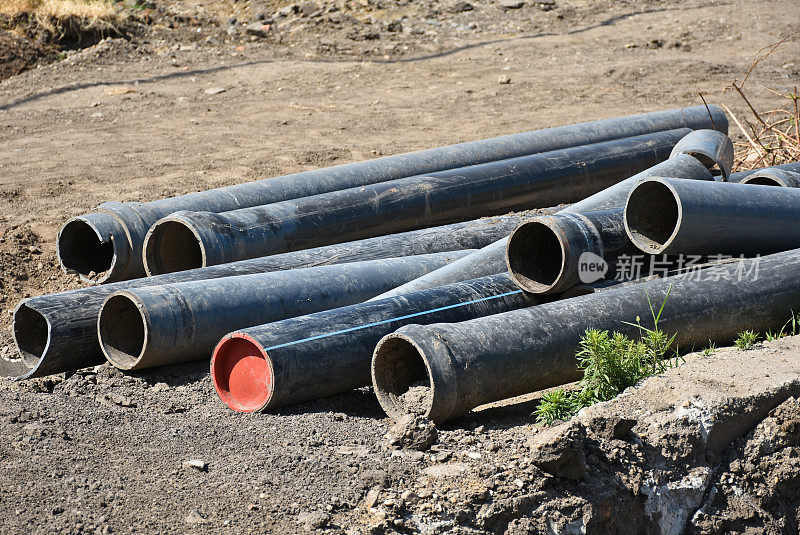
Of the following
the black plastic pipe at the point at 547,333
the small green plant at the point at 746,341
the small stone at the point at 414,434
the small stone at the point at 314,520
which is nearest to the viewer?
the small stone at the point at 314,520

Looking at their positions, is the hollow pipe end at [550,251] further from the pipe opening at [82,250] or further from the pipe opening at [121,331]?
the pipe opening at [82,250]

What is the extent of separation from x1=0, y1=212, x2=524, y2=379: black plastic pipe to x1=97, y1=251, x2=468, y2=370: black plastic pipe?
167mm

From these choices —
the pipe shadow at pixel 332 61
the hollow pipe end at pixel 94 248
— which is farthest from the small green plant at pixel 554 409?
the pipe shadow at pixel 332 61

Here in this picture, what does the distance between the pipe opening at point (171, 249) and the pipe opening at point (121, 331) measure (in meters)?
0.89

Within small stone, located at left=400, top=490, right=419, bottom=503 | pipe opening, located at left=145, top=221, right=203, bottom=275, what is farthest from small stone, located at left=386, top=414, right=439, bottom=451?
pipe opening, located at left=145, top=221, right=203, bottom=275

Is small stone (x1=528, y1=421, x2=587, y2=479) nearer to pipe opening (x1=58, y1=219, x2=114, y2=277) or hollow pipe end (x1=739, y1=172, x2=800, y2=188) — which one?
hollow pipe end (x1=739, y1=172, x2=800, y2=188)

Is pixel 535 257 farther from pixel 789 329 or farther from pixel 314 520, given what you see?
pixel 314 520

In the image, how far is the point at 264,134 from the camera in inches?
389

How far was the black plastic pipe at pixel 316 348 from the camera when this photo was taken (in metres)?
3.97

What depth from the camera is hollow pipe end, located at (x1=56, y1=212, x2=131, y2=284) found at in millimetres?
5578

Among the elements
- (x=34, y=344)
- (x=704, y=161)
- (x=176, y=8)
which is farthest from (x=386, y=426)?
(x=176, y=8)

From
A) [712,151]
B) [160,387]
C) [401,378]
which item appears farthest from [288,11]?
[401,378]

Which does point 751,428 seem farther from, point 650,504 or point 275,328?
point 275,328

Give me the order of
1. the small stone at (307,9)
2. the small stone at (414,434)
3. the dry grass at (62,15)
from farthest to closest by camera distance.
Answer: the small stone at (307,9) < the dry grass at (62,15) < the small stone at (414,434)
